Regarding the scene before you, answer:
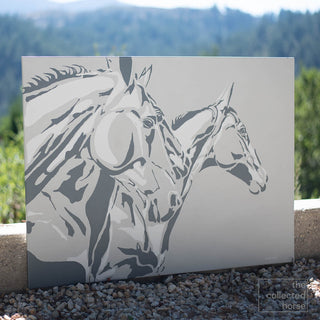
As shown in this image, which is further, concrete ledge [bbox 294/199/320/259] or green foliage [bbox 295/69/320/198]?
green foliage [bbox 295/69/320/198]

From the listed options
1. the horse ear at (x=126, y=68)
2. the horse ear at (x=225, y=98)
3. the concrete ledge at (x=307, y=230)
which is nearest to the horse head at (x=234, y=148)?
the horse ear at (x=225, y=98)

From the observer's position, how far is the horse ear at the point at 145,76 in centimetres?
308

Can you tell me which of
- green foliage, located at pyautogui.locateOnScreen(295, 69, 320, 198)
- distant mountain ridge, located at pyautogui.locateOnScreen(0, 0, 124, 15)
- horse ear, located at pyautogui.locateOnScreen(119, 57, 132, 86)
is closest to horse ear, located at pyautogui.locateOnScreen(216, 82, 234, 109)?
horse ear, located at pyautogui.locateOnScreen(119, 57, 132, 86)

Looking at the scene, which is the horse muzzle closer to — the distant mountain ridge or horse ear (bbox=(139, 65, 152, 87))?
horse ear (bbox=(139, 65, 152, 87))

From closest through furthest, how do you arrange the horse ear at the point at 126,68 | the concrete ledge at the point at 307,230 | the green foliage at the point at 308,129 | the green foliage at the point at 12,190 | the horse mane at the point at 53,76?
1. the horse mane at the point at 53,76
2. the horse ear at the point at 126,68
3. the concrete ledge at the point at 307,230
4. the green foliage at the point at 12,190
5. the green foliage at the point at 308,129

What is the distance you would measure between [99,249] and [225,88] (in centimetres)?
150

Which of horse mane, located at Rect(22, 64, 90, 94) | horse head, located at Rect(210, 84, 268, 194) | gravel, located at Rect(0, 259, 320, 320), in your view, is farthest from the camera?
horse head, located at Rect(210, 84, 268, 194)

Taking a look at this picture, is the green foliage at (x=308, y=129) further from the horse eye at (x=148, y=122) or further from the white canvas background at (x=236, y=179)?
the horse eye at (x=148, y=122)

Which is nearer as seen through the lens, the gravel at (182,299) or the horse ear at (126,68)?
the gravel at (182,299)

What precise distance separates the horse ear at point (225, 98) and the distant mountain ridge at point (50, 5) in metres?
119

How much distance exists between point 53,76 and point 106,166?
0.71m

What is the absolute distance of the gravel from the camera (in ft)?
9.04

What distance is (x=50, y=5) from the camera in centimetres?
12181

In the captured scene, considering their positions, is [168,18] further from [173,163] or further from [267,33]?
[173,163]
